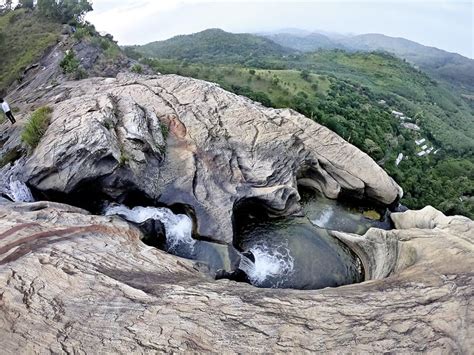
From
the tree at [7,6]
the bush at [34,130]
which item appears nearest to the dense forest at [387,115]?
the tree at [7,6]

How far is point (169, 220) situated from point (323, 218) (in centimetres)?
1118

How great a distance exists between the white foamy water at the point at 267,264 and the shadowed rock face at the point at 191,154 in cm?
218

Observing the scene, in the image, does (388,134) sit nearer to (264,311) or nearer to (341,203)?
(341,203)

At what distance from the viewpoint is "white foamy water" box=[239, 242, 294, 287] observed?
21.2 m

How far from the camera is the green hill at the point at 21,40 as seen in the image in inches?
1790

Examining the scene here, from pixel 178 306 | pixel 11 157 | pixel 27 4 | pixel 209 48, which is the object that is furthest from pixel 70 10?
pixel 209 48

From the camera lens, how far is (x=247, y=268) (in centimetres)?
2142

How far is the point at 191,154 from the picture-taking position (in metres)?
26.0

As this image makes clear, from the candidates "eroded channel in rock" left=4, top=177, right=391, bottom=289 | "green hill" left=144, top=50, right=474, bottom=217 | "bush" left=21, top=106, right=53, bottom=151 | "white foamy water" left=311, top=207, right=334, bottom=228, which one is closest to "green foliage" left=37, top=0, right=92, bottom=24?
→ "green hill" left=144, top=50, right=474, bottom=217

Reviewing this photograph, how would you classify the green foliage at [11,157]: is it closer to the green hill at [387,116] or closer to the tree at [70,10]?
the green hill at [387,116]

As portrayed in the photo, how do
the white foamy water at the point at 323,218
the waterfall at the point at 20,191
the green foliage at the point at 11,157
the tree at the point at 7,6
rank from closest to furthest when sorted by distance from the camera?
the waterfall at the point at 20,191 → the green foliage at the point at 11,157 → the white foamy water at the point at 323,218 → the tree at the point at 7,6

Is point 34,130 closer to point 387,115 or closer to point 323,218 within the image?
point 323,218

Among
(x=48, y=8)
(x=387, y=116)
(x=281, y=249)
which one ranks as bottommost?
(x=281, y=249)

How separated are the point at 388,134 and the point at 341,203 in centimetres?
3692
